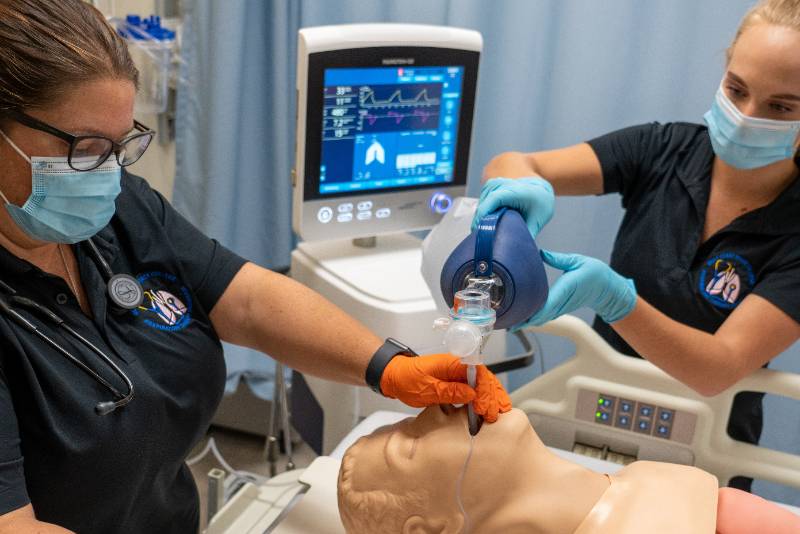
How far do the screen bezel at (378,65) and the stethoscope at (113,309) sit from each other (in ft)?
2.46

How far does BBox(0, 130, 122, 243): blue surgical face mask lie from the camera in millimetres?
1107

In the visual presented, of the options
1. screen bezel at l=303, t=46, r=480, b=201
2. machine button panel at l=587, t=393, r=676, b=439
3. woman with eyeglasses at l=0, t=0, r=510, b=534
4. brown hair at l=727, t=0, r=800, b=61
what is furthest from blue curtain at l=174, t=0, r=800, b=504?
woman with eyeglasses at l=0, t=0, r=510, b=534

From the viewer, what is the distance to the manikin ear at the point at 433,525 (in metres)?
1.19

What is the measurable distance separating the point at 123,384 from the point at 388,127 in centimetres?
106

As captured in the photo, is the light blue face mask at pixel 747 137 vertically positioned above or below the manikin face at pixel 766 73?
below

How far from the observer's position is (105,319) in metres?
1.21

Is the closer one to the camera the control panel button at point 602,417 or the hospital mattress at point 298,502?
the hospital mattress at point 298,502

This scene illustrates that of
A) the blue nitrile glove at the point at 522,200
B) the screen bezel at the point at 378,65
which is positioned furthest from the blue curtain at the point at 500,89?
the blue nitrile glove at the point at 522,200

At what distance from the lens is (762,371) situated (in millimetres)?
1562

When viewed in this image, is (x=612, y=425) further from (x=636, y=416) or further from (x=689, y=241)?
(x=689, y=241)

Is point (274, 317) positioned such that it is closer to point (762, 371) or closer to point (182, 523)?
point (182, 523)

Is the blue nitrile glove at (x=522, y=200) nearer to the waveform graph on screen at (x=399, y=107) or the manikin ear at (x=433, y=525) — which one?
the manikin ear at (x=433, y=525)

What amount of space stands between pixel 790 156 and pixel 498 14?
3.37 ft

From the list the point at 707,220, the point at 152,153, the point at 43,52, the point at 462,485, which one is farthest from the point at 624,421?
the point at 152,153
